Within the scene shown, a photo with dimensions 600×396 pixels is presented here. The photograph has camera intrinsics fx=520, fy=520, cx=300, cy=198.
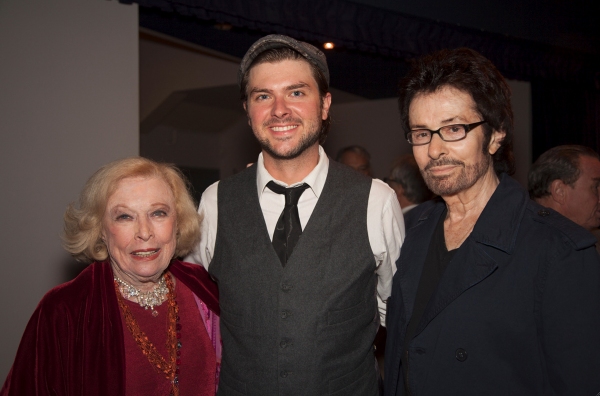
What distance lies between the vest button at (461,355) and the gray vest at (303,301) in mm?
388

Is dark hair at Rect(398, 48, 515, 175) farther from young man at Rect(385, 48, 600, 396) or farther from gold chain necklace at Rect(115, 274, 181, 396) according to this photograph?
gold chain necklace at Rect(115, 274, 181, 396)

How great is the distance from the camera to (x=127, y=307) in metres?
1.81

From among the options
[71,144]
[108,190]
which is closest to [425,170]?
[108,190]

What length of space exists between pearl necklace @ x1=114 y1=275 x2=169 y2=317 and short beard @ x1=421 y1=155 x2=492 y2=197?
1.04 metres

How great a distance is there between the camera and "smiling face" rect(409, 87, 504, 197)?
159 centimetres

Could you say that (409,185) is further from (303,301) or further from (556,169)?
(303,301)

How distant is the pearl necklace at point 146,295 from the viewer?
1.84 meters

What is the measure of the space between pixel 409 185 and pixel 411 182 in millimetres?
25

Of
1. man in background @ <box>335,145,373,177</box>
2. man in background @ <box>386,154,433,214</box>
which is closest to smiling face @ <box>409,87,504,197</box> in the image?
man in background @ <box>386,154,433,214</box>

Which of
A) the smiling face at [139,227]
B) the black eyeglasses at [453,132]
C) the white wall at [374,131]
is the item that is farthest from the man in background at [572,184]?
the white wall at [374,131]

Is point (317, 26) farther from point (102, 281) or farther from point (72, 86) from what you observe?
point (102, 281)

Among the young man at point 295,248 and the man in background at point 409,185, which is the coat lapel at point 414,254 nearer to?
the young man at point 295,248

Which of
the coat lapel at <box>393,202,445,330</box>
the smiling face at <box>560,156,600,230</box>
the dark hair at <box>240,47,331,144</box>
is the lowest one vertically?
the coat lapel at <box>393,202,445,330</box>

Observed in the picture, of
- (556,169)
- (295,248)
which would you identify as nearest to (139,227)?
(295,248)
